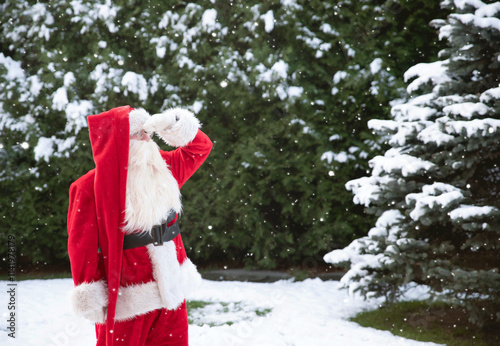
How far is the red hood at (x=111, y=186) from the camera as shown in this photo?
217cm

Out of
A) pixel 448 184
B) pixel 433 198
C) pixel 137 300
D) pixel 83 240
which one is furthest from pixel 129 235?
pixel 448 184

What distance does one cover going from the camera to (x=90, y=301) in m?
2.10

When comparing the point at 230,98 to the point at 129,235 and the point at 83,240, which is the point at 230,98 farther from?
the point at 83,240

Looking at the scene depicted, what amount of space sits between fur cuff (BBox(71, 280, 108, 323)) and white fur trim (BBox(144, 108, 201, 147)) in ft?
2.92

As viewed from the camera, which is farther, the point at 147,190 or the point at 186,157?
the point at 186,157

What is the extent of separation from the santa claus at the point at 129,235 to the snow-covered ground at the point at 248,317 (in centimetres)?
155

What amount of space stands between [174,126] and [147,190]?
16.0 inches

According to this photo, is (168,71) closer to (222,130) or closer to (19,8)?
(222,130)

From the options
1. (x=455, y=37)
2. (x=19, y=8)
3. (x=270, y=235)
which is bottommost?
(x=270, y=235)

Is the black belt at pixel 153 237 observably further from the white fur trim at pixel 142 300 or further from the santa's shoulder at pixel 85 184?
the santa's shoulder at pixel 85 184

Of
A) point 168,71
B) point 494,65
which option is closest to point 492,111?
point 494,65

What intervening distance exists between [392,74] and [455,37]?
147cm

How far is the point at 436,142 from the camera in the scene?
3775mm

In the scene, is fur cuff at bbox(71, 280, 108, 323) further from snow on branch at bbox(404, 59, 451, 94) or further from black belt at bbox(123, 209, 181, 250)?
snow on branch at bbox(404, 59, 451, 94)
